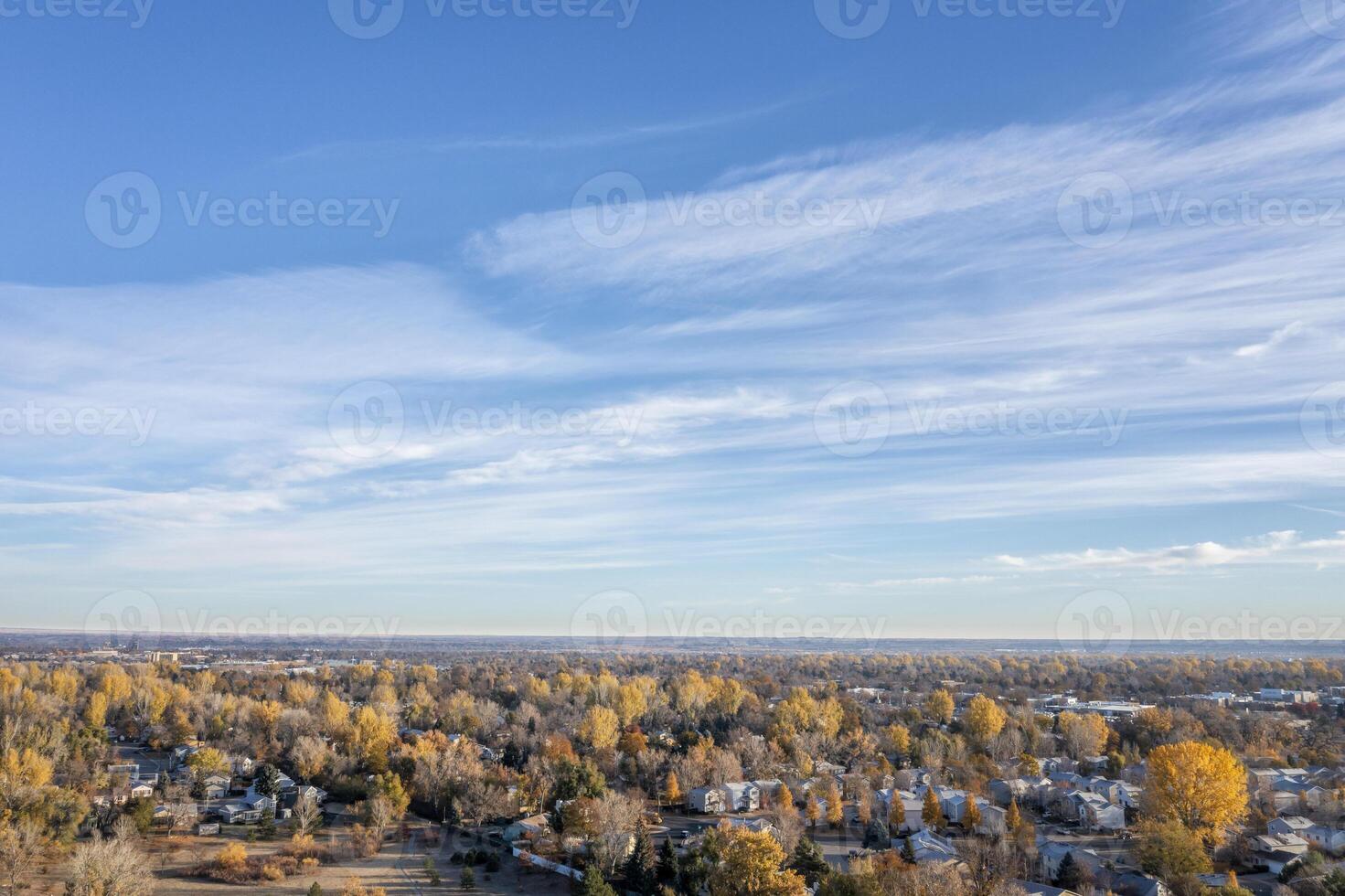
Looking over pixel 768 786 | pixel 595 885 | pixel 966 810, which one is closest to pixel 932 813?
pixel 966 810

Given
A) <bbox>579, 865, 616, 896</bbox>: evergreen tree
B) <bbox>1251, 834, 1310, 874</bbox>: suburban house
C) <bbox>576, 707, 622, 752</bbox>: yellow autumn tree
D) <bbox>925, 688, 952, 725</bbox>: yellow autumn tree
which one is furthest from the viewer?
<bbox>925, 688, 952, 725</bbox>: yellow autumn tree

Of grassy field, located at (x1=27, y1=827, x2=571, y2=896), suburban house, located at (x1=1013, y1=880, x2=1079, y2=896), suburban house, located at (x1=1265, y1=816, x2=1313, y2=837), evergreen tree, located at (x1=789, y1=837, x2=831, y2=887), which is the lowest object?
grassy field, located at (x1=27, y1=827, x2=571, y2=896)

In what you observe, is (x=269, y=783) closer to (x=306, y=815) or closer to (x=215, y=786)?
(x=215, y=786)

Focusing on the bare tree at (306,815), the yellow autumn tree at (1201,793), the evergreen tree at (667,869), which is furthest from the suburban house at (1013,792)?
the bare tree at (306,815)

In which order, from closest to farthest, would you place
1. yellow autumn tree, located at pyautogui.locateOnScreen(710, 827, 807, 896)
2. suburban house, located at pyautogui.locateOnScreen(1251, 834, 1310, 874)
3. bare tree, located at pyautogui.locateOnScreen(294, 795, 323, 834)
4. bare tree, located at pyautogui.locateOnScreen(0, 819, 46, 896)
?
1. yellow autumn tree, located at pyautogui.locateOnScreen(710, 827, 807, 896)
2. bare tree, located at pyautogui.locateOnScreen(0, 819, 46, 896)
3. suburban house, located at pyautogui.locateOnScreen(1251, 834, 1310, 874)
4. bare tree, located at pyautogui.locateOnScreen(294, 795, 323, 834)

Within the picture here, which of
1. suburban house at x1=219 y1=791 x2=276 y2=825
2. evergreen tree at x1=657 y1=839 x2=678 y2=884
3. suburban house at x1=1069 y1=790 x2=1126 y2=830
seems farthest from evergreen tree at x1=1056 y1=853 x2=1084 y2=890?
suburban house at x1=219 y1=791 x2=276 y2=825

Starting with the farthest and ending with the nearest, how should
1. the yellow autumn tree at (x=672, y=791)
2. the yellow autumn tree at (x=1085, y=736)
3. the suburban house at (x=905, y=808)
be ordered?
the yellow autumn tree at (x=1085, y=736) < the yellow autumn tree at (x=672, y=791) < the suburban house at (x=905, y=808)

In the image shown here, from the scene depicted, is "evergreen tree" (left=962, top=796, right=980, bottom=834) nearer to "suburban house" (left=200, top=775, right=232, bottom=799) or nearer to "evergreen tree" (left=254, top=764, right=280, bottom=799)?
"evergreen tree" (left=254, top=764, right=280, bottom=799)

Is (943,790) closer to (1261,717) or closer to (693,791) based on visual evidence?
(693,791)

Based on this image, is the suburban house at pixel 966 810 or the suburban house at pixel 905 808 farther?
the suburban house at pixel 905 808

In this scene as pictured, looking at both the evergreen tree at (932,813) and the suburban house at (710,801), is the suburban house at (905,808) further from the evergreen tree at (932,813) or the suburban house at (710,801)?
the suburban house at (710,801)

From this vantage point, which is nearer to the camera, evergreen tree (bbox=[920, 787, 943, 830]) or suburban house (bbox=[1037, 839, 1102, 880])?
suburban house (bbox=[1037, 839, 1102, 880])
